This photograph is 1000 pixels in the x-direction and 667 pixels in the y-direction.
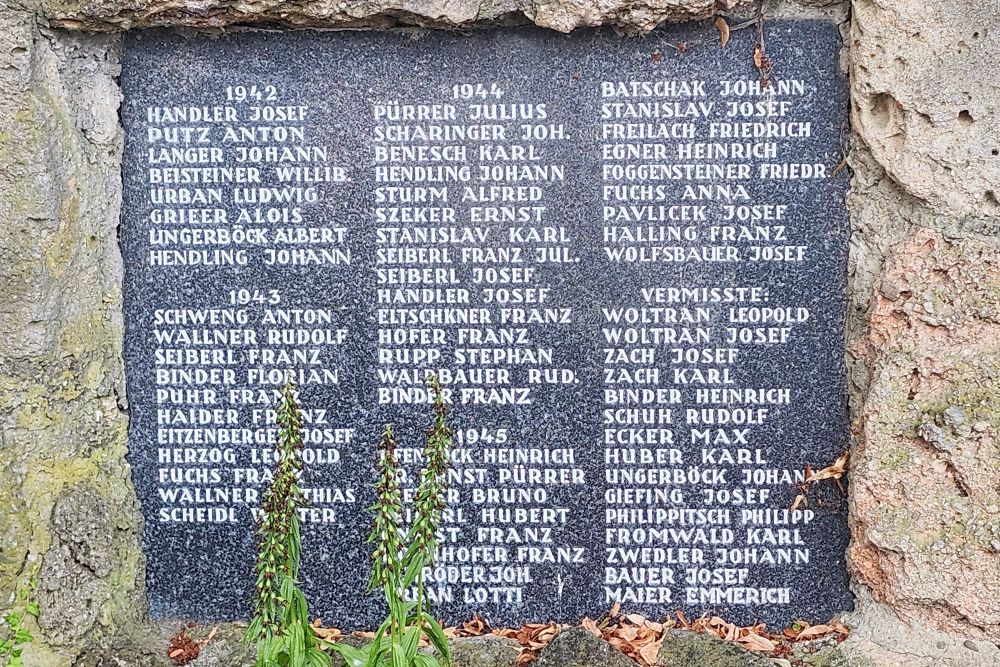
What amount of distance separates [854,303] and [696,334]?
0.53 meters

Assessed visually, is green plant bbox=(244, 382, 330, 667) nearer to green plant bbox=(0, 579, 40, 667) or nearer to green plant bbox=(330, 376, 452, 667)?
green plant bbox=(330, 376, 452, 667)

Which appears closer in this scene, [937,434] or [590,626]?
[937,434]

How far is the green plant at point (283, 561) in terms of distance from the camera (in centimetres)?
206

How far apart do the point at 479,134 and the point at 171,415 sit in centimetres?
147

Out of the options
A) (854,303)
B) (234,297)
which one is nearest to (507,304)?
(234,297)

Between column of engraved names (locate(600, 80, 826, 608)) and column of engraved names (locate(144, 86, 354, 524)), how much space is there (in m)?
0.98

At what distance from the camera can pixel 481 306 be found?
299 centimetres

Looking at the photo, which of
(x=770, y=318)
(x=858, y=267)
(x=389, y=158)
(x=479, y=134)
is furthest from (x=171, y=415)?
(x=858, y=267)

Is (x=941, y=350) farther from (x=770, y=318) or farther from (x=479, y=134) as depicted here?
(x=479, y=134)

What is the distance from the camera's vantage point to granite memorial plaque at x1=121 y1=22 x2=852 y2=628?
291cm

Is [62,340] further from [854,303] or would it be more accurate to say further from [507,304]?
[854,303]

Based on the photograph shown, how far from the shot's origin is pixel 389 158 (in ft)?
9.72

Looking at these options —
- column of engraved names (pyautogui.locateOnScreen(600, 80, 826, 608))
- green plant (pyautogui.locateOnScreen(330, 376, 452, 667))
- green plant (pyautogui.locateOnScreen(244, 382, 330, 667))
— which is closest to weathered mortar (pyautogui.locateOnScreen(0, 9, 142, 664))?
green plant (pyautogui.locateOnScreen(244, 382, 330, 667))

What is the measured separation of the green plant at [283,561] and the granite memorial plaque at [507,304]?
→ 0.85 metres
